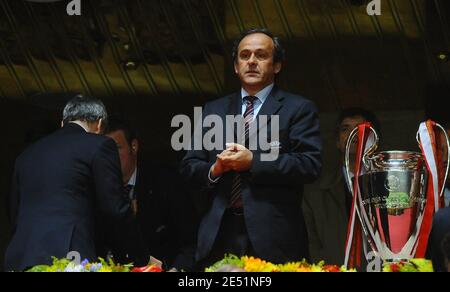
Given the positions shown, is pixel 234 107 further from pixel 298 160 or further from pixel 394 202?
pixel 394 202

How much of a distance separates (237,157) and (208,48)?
1983mm

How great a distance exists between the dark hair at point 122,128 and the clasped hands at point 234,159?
1.23m

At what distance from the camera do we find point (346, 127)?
7281 millimetres

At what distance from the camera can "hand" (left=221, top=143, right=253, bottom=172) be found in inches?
240

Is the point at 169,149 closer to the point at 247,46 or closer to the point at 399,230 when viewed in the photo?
the point at 247,46

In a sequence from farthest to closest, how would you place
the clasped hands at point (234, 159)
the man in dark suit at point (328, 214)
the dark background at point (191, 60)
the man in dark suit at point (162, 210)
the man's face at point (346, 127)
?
the dark background at point (191, 60) < the man in dark suit at point (328, 214) < the man's face at point (346, 127) < the man in dark suit at point (162, 210) < the clasped hands at point (234, 159)

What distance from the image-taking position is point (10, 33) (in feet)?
26.2

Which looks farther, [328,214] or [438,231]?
[328,214]

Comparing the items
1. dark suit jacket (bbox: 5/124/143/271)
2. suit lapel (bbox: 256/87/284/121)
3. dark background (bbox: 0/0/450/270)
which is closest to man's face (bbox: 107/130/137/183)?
dark background (bbox: 0/0/450/270)

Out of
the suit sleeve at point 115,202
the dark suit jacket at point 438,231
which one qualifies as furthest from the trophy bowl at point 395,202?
the suit sleeve at point 115,202

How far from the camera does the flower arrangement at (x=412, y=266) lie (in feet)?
16.9

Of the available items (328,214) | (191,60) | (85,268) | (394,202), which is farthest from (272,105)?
(191,60)

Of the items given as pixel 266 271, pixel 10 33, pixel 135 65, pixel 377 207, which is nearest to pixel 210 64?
pixel 135 65

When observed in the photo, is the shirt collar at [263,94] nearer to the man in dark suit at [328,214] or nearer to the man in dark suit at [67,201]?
the man in dark suit at [67,201]
